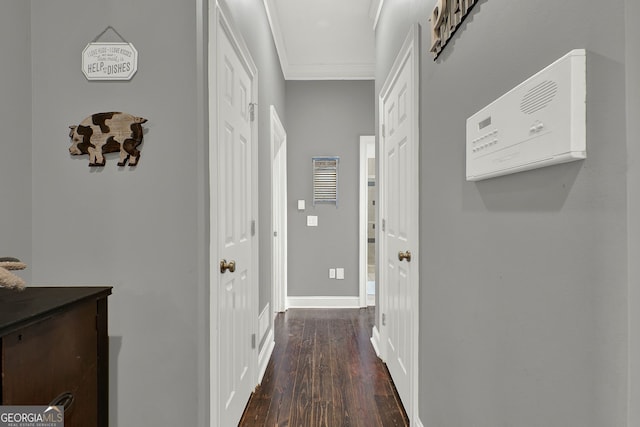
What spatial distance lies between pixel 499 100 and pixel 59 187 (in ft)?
4.99

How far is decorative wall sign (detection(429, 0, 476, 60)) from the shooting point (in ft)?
4.16

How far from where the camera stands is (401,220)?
231 cm

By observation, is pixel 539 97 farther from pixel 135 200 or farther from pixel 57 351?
pixel 135 200

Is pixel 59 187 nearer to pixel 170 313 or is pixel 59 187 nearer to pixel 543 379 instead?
pixel 170 313

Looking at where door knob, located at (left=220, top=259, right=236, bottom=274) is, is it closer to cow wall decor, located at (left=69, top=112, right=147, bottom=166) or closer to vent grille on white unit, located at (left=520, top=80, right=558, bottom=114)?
cow wall decor, located at (left=69, top=112, right=147, bottom=166)

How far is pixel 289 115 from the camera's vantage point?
4.68 m

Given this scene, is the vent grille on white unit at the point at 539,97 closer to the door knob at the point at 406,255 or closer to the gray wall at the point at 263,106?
the door knob at the point at 406,255

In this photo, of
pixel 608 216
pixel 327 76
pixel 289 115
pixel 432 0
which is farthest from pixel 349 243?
pixel 608 216

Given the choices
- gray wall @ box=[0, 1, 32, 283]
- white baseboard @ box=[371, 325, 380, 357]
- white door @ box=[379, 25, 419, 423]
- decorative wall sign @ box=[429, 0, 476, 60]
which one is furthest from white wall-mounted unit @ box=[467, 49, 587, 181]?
white baseboard @ box=[371, 325, 380, 357]

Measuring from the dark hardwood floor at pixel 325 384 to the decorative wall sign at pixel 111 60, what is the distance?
1813 millimetres

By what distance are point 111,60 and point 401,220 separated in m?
1.67

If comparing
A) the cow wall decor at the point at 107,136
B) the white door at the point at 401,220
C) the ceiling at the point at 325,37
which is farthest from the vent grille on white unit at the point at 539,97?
the ceiling at the point at 325,37

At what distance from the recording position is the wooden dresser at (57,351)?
77cm

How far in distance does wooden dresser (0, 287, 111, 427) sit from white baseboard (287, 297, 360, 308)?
11.7 feet
